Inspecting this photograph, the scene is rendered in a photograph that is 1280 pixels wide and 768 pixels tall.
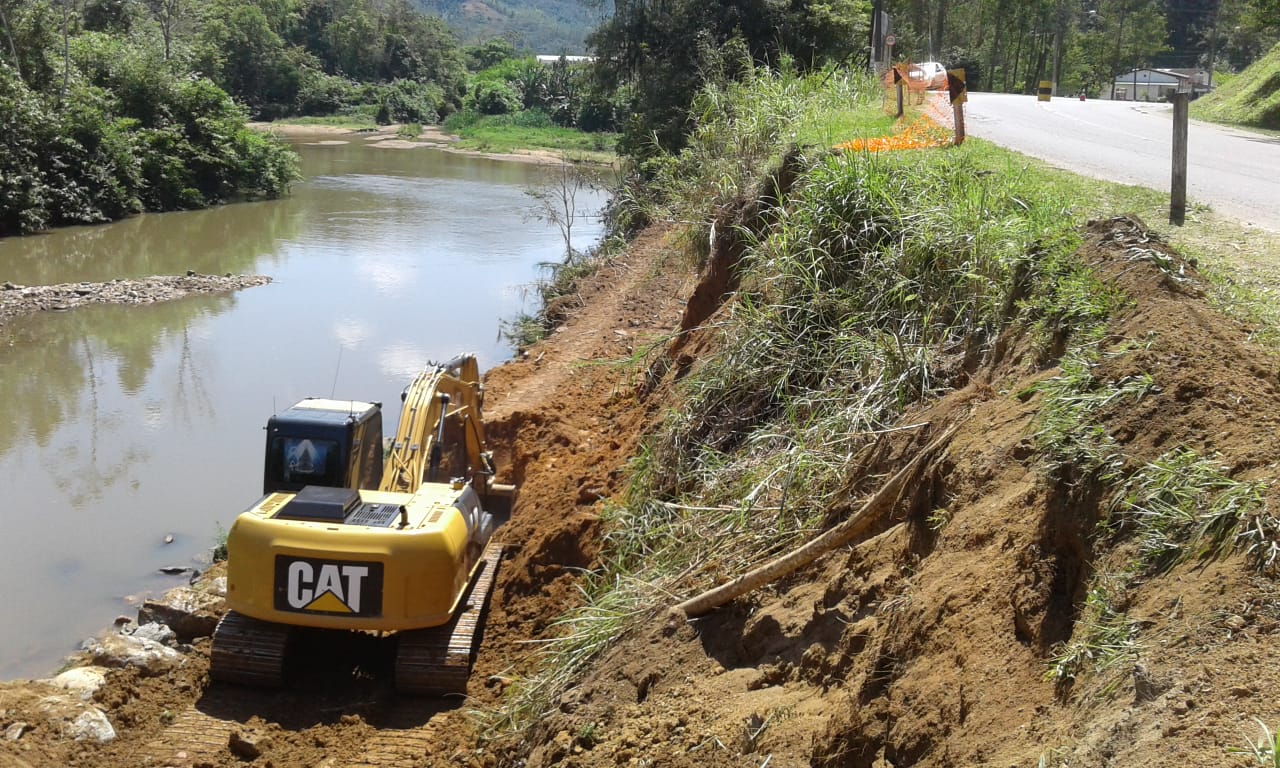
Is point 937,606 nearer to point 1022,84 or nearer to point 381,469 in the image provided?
point 381,469

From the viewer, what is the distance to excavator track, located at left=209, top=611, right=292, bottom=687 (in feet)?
28.5

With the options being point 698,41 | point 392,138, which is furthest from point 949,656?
point 392,138

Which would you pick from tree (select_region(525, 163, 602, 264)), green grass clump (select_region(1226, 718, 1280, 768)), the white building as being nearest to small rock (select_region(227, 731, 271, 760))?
green grass clump (select_region(1226, 718, 1280, 768))

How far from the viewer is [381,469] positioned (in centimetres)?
1015

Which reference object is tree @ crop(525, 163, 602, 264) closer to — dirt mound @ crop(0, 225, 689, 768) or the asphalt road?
the asphalt road

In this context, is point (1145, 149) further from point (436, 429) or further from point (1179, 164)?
point (436, 429)

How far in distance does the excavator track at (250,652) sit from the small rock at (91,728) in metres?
0.82

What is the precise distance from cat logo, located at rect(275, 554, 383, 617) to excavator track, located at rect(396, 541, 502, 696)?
2.25 ft

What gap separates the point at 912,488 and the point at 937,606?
114 centimetres

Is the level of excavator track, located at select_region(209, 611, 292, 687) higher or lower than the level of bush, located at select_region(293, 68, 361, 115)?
lower

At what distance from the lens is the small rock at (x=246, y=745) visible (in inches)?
311

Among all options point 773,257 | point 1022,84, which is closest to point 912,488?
point 773,257

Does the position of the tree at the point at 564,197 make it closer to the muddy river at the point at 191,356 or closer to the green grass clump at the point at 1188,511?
the muddy river at the point at 191,356

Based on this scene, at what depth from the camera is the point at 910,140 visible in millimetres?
13008
